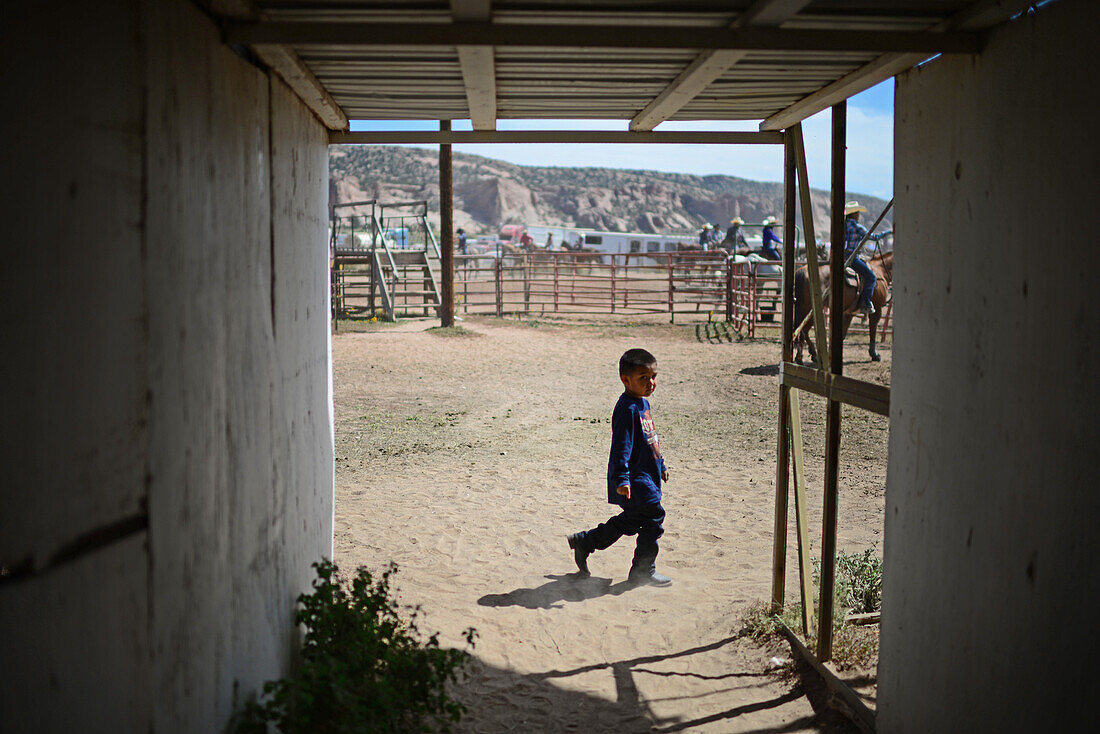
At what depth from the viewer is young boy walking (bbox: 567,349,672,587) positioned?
5.26m

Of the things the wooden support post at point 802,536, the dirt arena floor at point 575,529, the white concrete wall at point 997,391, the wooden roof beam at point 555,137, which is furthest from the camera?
the wooden support post at point 802,536

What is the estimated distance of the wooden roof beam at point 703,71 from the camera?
269 cm

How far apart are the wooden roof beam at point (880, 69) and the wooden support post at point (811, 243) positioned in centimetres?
13

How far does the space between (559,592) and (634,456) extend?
37.1 inches

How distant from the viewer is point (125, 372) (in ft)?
6.55

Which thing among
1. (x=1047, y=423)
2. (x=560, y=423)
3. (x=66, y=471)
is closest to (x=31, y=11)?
(x=66, y=471)

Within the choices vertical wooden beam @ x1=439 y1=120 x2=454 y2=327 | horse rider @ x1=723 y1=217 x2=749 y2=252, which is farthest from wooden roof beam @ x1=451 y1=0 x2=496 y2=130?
horse rider @ x1=723 y1=217 x2=749 y2=252

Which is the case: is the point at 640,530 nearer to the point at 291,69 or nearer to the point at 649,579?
the point at 649,579

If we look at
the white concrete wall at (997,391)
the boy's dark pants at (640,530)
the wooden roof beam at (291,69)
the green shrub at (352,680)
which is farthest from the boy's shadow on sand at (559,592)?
the wooden roof beam at (291,69)

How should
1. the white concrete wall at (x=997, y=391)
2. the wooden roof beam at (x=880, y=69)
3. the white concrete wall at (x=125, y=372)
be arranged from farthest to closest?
the wooden roof beam at (x=880, y=69), the white concrete wall at (x=997, y=391), the white concrete wall at (x=125, y=372)

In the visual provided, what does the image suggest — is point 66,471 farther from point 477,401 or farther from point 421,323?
point 421,323

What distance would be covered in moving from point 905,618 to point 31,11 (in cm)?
321

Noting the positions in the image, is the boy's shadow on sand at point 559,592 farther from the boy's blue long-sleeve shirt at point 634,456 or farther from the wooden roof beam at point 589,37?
the wooden roof beam at point 589,37

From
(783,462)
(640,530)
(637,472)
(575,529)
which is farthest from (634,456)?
(575,529)
